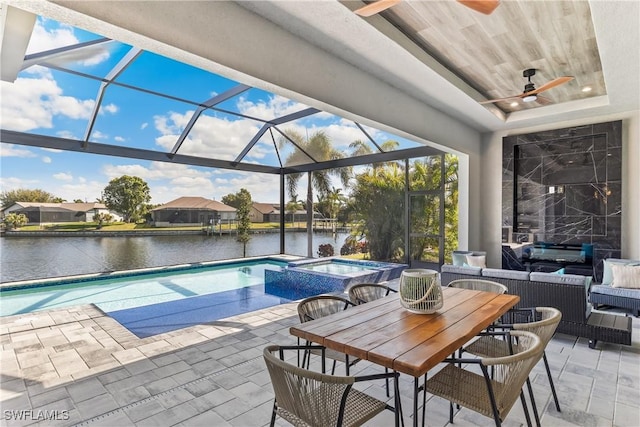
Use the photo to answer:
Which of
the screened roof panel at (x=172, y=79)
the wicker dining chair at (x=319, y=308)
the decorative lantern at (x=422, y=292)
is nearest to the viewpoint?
the decorative lantern at (x=422, y=292)

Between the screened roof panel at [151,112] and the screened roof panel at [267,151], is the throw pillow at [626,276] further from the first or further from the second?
the screened roof panel at [267,151]

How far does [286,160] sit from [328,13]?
7.52 m

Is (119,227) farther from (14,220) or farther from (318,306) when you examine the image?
(318,306)

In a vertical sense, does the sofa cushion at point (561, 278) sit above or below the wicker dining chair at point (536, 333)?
above

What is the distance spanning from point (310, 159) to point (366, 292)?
711cm

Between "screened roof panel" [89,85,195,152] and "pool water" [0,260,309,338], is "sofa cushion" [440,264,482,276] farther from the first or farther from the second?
"screened roof panel" [89,85,195,152]

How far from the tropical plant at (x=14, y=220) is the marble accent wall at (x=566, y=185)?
972 cm

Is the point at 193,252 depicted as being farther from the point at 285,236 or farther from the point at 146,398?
the point at 146,398

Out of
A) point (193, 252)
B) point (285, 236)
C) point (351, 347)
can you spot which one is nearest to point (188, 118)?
point (193, 252)

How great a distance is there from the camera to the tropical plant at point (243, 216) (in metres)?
10.2

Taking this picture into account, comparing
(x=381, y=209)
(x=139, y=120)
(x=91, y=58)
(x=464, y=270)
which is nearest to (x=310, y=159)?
(x=381, y=209)

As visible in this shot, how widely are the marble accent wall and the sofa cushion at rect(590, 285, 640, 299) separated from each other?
1.35 meters

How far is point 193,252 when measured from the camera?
948 cm

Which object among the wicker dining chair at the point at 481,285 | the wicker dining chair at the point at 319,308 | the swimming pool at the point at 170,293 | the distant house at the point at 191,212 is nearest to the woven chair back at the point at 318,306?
the wicker dining chair at the point at 319,308
